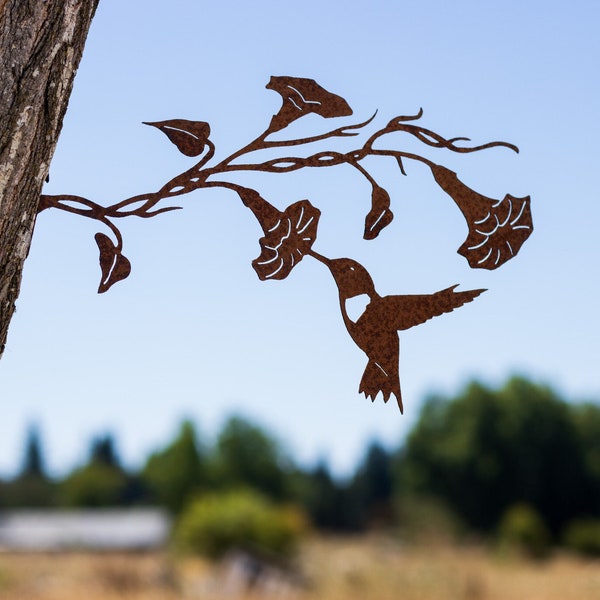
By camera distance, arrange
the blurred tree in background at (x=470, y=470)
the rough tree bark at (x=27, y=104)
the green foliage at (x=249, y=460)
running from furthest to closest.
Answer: the green foliage at (x=249, y=460)
the blurred tree in background at (x=470, y=470)
the rough tree bark at (x=27, y=104)

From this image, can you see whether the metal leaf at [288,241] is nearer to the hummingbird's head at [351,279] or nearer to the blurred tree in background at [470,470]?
the hummingbird's head at [351,279]

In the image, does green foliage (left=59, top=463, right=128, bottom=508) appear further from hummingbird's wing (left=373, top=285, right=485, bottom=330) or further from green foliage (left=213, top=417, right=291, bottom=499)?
hummingbird's wing (left=373, top=285, right=485, bottom=330)

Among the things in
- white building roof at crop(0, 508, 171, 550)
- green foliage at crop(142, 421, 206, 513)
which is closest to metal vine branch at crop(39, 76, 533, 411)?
white building roof at crop(0, 508, 171, 550)

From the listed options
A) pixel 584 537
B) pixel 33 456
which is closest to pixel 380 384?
pixel 584 537

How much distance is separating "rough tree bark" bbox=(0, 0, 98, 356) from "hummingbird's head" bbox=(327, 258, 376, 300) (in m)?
0.37

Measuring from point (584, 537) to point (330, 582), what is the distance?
7634 millimetres

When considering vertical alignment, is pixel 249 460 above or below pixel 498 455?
below

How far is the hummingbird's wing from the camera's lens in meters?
1.07

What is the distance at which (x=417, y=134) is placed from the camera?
1.09 meters

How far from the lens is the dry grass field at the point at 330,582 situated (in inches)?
371

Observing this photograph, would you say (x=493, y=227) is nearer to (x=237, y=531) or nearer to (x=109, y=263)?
(x=109, y=263)

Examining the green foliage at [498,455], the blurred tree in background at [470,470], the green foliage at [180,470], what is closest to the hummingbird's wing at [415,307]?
the blurred tree in background at [470,470]

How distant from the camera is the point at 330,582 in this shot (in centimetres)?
1042

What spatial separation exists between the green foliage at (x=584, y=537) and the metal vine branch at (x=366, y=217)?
614 inches
